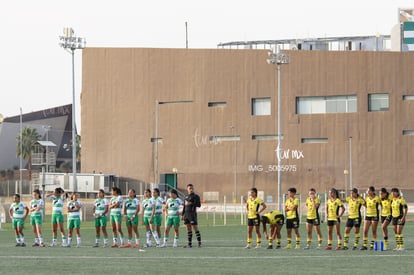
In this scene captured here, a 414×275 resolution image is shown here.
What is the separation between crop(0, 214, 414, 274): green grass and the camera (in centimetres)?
2175

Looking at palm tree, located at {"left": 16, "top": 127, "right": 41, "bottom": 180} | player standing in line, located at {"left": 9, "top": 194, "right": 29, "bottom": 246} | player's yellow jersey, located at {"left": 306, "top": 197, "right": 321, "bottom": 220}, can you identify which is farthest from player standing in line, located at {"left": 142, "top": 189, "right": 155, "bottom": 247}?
palm tree, located at {"left": 16, "top": 127, "right": 41, "bottom": 180}

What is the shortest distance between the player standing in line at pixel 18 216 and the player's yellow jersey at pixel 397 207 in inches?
465

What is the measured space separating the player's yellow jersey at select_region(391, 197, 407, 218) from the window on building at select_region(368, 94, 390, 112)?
56.9m

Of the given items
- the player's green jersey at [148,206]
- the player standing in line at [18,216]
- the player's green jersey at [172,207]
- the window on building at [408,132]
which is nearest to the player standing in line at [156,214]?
the player's green jersey at [148,206]

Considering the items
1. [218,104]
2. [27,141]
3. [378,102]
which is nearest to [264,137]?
[218,104]

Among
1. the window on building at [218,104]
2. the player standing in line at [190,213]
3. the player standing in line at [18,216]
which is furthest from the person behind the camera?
the window on building at [218,104]

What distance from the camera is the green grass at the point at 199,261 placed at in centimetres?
2175

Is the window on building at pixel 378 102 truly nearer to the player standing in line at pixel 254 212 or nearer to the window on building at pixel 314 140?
the window on building at pixel 314 140

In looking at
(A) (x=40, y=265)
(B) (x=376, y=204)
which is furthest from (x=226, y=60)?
(A) (x=40, y=265)

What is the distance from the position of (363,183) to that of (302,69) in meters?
11.3

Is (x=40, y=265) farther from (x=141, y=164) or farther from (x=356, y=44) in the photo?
(x=356, y=44)

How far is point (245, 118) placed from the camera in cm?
9075

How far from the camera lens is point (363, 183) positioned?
86250 millimetres

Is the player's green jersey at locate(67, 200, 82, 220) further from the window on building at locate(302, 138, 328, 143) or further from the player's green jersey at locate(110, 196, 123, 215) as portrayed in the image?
the window on building at locate(302, 138, 328, 143)
